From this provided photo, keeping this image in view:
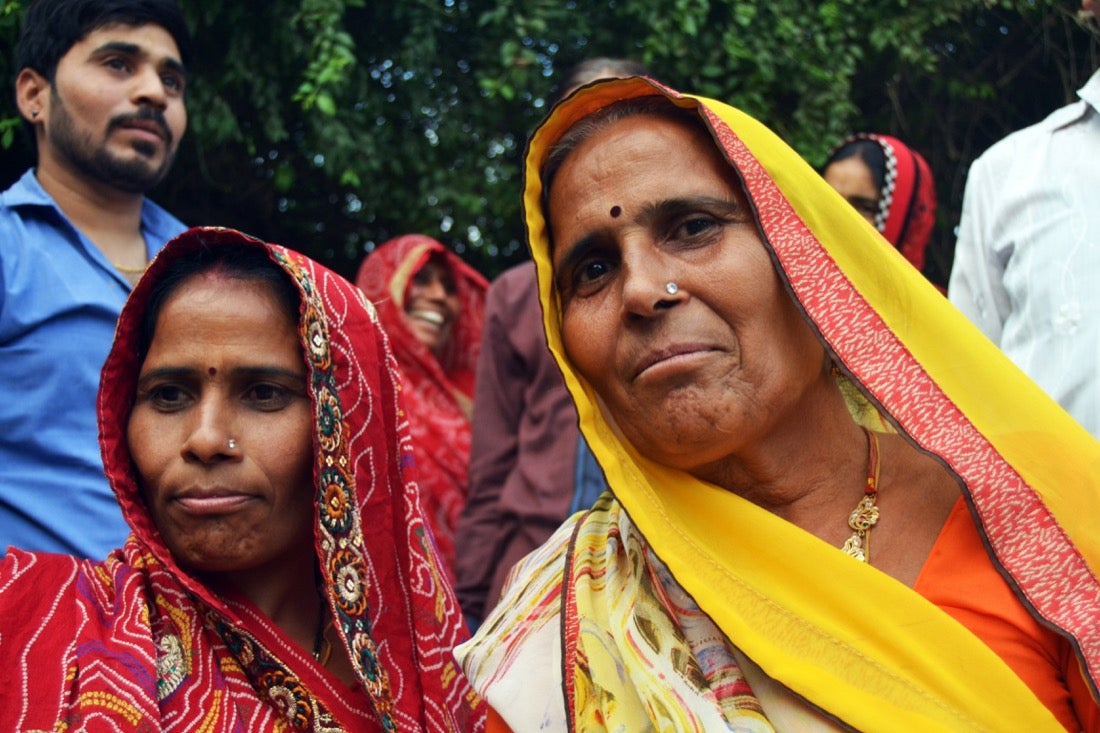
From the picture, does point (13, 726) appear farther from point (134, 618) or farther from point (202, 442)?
point (202, 442)

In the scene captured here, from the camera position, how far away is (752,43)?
608 cm

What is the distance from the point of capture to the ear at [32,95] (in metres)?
3.51

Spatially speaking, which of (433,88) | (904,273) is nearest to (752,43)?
(433,88)

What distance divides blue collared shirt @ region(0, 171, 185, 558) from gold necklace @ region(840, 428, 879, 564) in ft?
6.03

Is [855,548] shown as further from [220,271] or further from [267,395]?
[220,271]

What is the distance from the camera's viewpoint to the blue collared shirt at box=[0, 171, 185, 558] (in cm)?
280

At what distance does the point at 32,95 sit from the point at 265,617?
2.18m

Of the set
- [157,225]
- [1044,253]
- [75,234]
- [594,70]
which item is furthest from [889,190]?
[75,234]

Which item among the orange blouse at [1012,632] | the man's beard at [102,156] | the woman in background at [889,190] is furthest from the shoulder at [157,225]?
the orange blouse at [1012,632]

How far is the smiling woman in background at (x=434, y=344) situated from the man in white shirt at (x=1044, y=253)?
256cm

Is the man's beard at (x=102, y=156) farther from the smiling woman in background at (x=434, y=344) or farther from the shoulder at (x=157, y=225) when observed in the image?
the smiling woman in background at (x=434, y=344)

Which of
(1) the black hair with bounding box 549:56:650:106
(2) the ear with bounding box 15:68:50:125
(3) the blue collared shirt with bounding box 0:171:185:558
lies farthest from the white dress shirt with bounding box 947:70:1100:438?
(2) the ear with bounding box 15:68:50:125

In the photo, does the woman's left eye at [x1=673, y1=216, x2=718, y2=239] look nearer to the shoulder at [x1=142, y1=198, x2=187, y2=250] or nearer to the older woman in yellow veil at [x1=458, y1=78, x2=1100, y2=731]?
the older woman in yellow veil at [x1=458, y1=78, x2=1100, y2=731]

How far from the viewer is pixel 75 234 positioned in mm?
3240
